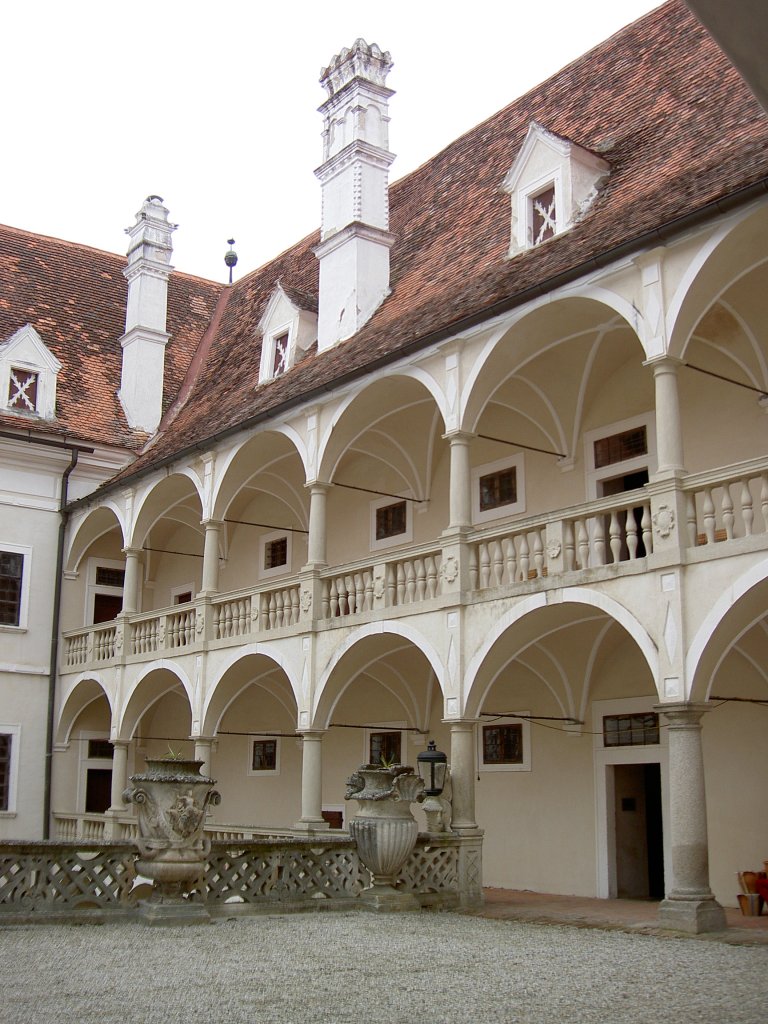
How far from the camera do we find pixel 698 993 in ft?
25.3

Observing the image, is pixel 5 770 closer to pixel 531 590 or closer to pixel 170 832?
pixel 170 832

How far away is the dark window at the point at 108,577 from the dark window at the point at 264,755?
4557 millimetres

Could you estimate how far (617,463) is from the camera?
15609mm

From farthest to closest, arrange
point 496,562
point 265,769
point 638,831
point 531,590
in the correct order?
point 265,769
point 638,831
point 496,562
point 531,590

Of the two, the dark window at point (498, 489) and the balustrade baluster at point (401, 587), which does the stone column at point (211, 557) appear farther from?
the balustrade baluster at point (401, 587)

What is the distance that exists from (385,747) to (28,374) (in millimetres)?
10962

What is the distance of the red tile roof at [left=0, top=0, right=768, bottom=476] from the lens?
13.6 m

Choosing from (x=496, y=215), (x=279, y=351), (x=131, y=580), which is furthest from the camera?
(x=131, y=580)

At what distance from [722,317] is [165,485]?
10535mm

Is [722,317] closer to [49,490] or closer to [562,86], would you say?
[562,86]

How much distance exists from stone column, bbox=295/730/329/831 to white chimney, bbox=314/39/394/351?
6340 millimetres

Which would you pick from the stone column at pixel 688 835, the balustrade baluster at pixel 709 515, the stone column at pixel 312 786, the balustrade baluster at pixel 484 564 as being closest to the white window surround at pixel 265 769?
the stone column at pixel 312 786

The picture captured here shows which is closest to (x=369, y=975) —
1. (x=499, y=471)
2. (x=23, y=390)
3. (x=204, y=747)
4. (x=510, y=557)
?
(x=510, y=557)

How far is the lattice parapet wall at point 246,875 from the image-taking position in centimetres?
1205
